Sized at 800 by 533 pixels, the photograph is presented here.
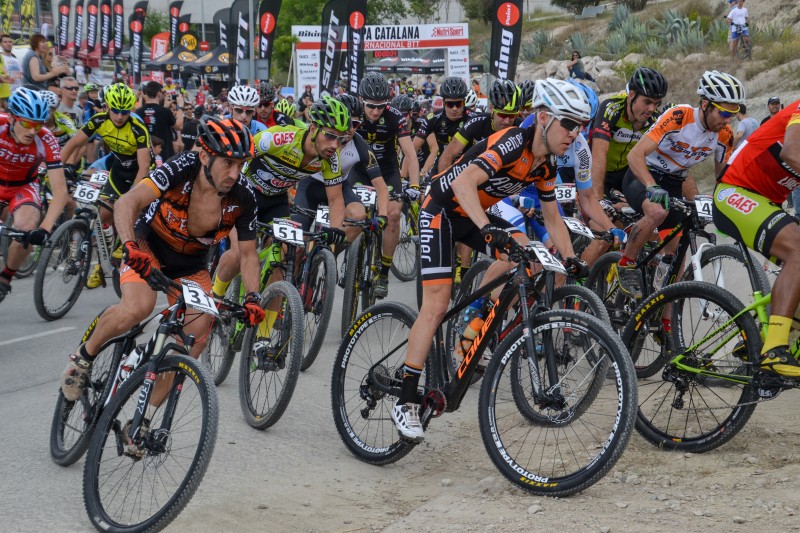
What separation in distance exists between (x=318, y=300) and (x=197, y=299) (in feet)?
10.8

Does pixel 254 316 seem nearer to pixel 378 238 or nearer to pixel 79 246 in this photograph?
pixel 378 238

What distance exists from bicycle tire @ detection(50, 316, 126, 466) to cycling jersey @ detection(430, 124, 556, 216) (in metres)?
2.19

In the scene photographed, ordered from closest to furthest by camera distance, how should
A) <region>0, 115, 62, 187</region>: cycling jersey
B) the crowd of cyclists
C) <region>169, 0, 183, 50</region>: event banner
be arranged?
the crowd of cyclists < <region>0, 115, 62, 187</region>: cycling jersey < <region>169, 0, 183, 50</region>: event banner

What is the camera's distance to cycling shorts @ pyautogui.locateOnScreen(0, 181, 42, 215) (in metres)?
9.65

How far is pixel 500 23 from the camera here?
2175cm

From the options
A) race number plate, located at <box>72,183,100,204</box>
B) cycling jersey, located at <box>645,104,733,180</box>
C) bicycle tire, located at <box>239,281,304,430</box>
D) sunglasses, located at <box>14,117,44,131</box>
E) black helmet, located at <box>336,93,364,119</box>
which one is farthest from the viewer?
black helmet, located at <box>336,93,364,119</box>

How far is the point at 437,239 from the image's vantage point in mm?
5957

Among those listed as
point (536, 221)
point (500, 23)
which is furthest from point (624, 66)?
point (536, 221)

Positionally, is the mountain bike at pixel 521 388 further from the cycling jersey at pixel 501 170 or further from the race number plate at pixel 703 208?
the race number plate at pixel 703 208

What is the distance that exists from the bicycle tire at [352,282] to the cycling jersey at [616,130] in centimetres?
248

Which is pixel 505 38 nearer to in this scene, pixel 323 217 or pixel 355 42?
pixel 355 42

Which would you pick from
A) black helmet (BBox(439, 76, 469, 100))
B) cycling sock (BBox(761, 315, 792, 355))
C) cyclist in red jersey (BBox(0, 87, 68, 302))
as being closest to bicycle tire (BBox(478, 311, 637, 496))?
cycling sock (BBox(761, 315, 792, 355))

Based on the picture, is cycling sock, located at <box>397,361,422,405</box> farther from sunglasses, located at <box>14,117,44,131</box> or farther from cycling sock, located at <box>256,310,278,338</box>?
sunglasses, located at <box>14,117,44,131</box>

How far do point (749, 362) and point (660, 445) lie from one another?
30.4 inches
